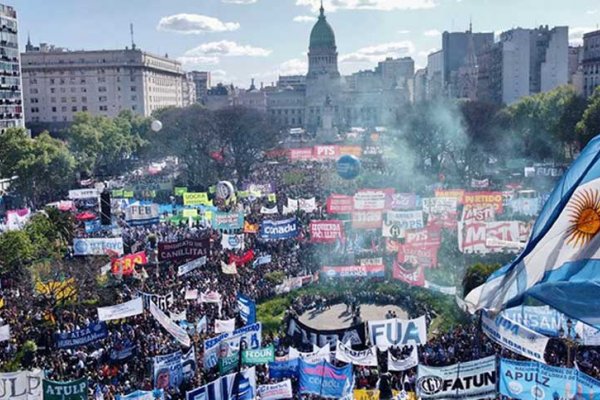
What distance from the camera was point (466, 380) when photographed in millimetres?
15578

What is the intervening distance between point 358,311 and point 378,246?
794 centimetres

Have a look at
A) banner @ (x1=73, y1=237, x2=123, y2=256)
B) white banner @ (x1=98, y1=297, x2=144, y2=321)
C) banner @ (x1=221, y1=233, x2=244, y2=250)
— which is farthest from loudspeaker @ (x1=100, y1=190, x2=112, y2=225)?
white banner @ (x1=98, y1=297, x2=144, y2=321)

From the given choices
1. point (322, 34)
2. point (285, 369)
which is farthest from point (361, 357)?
point (322, 34)

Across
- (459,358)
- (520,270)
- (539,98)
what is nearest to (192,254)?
(459,358)

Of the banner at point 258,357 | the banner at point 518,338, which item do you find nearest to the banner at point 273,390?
the banner at point 258,357

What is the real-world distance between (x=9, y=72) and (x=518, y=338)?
70.6 metres

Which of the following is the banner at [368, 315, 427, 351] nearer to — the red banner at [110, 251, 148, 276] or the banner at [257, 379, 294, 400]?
the banner at [257, 379, 294, 400]

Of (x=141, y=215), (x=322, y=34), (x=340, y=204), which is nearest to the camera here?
(x=340, y=204)

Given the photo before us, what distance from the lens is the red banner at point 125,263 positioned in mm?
29453

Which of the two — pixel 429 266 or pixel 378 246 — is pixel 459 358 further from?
pixel 378 246

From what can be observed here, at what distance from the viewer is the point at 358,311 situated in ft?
89.2

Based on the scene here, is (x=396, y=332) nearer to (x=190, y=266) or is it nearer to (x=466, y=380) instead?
(x=466, y=380)

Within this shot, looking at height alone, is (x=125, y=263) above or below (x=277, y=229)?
below

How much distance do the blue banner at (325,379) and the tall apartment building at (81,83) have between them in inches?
4306
